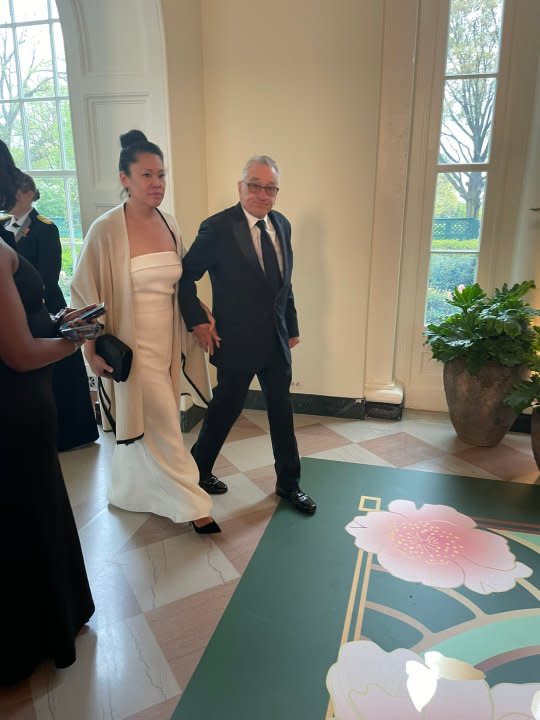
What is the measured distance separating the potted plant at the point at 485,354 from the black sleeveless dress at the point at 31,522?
7.52 feet

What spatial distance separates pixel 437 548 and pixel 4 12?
14.0 ft

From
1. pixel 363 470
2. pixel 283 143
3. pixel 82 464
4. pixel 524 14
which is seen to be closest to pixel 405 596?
pixel 363 470

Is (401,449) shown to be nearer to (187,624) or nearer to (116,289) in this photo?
(187,624)

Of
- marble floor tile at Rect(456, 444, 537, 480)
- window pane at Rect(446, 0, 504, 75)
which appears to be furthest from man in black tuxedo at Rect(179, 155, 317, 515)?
window pane at Rect(446, 0, 504, 75)

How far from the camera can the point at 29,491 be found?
4.94 ft

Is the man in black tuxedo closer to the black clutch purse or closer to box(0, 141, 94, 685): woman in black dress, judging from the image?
the black clutch purse

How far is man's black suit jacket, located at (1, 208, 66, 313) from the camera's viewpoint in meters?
2.76

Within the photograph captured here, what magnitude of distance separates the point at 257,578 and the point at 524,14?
3.35 m

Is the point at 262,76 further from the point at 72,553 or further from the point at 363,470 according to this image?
the point at 72,553

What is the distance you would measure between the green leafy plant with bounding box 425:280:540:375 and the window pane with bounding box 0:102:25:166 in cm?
319

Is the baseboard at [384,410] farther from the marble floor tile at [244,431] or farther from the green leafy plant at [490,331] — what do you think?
the marble floor tile at [244,431]

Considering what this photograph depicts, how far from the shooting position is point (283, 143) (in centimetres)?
335

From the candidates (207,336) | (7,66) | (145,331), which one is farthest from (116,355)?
(7,66)

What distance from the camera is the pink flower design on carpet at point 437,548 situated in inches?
80.5
